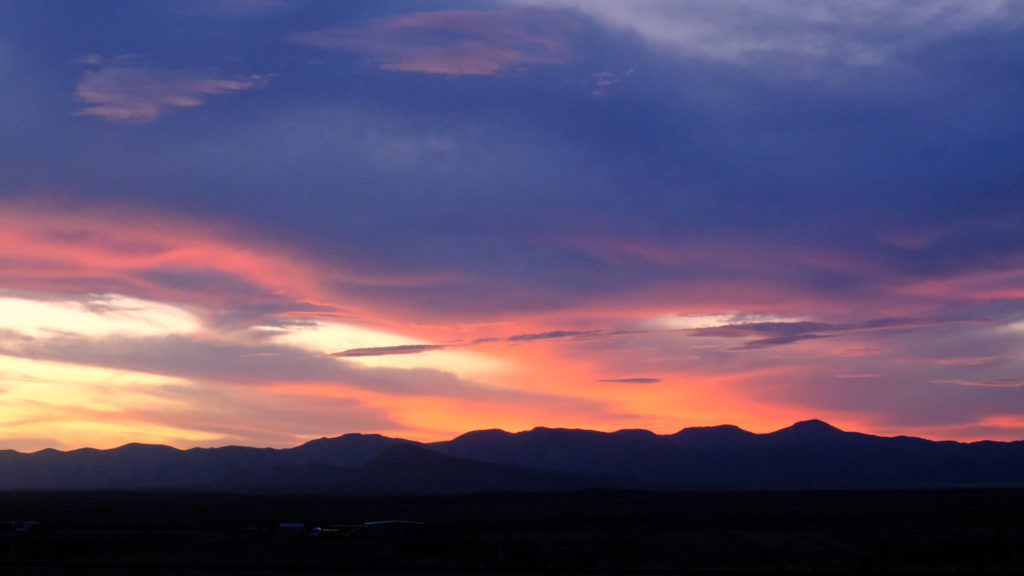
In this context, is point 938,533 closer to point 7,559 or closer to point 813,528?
point 813,528

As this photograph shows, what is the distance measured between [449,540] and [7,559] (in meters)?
20.2

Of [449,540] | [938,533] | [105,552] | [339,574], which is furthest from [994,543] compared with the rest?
[105,552]

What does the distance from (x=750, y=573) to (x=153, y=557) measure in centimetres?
2670

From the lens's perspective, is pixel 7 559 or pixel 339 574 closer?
pixel 339 574

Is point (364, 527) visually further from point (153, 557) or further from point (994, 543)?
point (994, 543)

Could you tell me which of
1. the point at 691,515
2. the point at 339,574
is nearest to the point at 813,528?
the point at 691,515

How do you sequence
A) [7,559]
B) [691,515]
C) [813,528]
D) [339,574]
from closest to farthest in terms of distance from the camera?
1. [339,574]
2. [7,559]
3. [813,528]
4. [691,515]

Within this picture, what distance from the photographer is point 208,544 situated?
49938mm

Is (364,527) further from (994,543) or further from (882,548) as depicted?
(994,543)

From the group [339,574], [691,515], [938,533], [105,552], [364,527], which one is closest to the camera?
[339,574]

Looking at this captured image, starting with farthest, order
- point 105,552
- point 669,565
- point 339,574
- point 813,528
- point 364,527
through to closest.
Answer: point 813,528 < point 364,527 < point 105,552 < point 669,565 < point 339,574

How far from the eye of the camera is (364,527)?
56.9 m

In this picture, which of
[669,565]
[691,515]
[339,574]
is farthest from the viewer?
[691,515]

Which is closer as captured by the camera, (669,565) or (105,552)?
(669,565)
